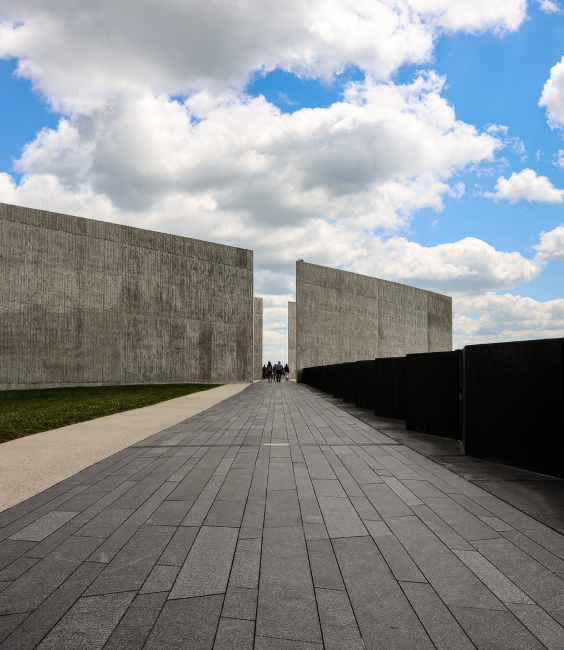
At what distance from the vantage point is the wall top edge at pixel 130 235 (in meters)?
25.4

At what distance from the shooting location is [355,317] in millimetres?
44250

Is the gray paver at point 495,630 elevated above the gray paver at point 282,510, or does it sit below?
above

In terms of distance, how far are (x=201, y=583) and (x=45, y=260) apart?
2694 cm

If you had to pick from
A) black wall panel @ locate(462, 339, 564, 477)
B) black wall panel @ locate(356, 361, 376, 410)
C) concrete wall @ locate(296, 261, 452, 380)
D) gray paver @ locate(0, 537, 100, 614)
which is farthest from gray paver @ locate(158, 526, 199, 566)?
concrete wall @ locate(296, 261, 452, 380)

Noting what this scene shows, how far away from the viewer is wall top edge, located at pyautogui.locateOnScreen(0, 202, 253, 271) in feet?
83.5

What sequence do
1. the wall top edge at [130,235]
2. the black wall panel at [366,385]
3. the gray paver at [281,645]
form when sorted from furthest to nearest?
1. the wall top edge at [130,235]
2. the black wall panel at [366,385]
3. the gray paver at [281,645]

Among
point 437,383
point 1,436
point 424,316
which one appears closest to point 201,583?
point 437,383

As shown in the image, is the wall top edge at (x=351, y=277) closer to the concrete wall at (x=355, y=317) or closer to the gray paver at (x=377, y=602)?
the concrete wall at (x=355, y=317)

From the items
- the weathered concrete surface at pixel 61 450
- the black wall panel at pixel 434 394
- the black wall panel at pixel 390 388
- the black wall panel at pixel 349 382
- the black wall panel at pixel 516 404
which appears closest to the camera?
the weathered concrete surface at pixel 61 450

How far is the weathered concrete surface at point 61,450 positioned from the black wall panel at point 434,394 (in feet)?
14.2

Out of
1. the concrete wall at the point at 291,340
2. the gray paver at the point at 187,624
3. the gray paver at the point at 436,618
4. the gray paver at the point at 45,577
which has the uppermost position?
the concrete wall at the point at 291,340

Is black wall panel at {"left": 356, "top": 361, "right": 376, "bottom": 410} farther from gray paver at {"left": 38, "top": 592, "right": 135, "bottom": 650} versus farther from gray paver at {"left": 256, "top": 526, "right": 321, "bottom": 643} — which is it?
gray paver at {"left": 38, "top": 592, "right": 135, "bottom": 650}

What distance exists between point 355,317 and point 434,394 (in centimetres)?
3712

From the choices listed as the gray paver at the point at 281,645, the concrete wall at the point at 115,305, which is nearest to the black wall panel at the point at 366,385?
the gray paver at the point at 281,645
